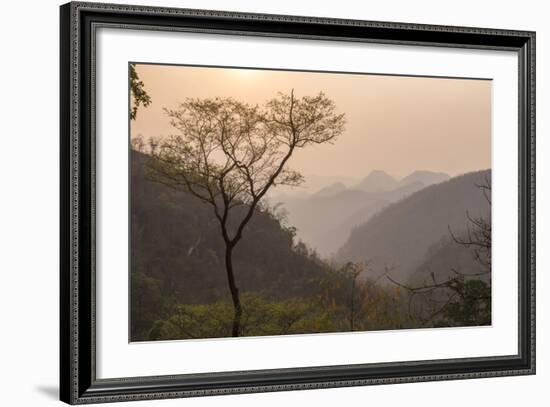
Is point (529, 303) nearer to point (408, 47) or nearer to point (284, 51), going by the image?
point (408, 47)

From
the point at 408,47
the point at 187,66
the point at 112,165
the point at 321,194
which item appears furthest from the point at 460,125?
the point at 112,165

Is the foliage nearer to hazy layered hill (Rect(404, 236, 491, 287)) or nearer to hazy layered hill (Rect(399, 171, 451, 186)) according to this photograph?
hazy layered hill (Rect(399, 171, 451, 186))

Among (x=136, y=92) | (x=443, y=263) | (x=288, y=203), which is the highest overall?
(x=136, y=92)

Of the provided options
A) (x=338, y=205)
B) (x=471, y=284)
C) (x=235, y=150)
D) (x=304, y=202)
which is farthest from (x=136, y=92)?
(x=471, y=284)

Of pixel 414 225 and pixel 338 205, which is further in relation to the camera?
pixel 414 225

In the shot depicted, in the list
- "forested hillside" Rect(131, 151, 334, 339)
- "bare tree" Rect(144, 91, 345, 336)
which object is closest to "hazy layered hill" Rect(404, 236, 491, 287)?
"forested hillside" Rect(131, 151, 334, 339)

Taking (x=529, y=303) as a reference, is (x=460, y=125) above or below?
above

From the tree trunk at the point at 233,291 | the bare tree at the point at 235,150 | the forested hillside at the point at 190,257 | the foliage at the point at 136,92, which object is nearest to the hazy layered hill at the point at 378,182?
the bare tree at the point at 235,150

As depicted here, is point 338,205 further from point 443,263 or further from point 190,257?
point 190,257
